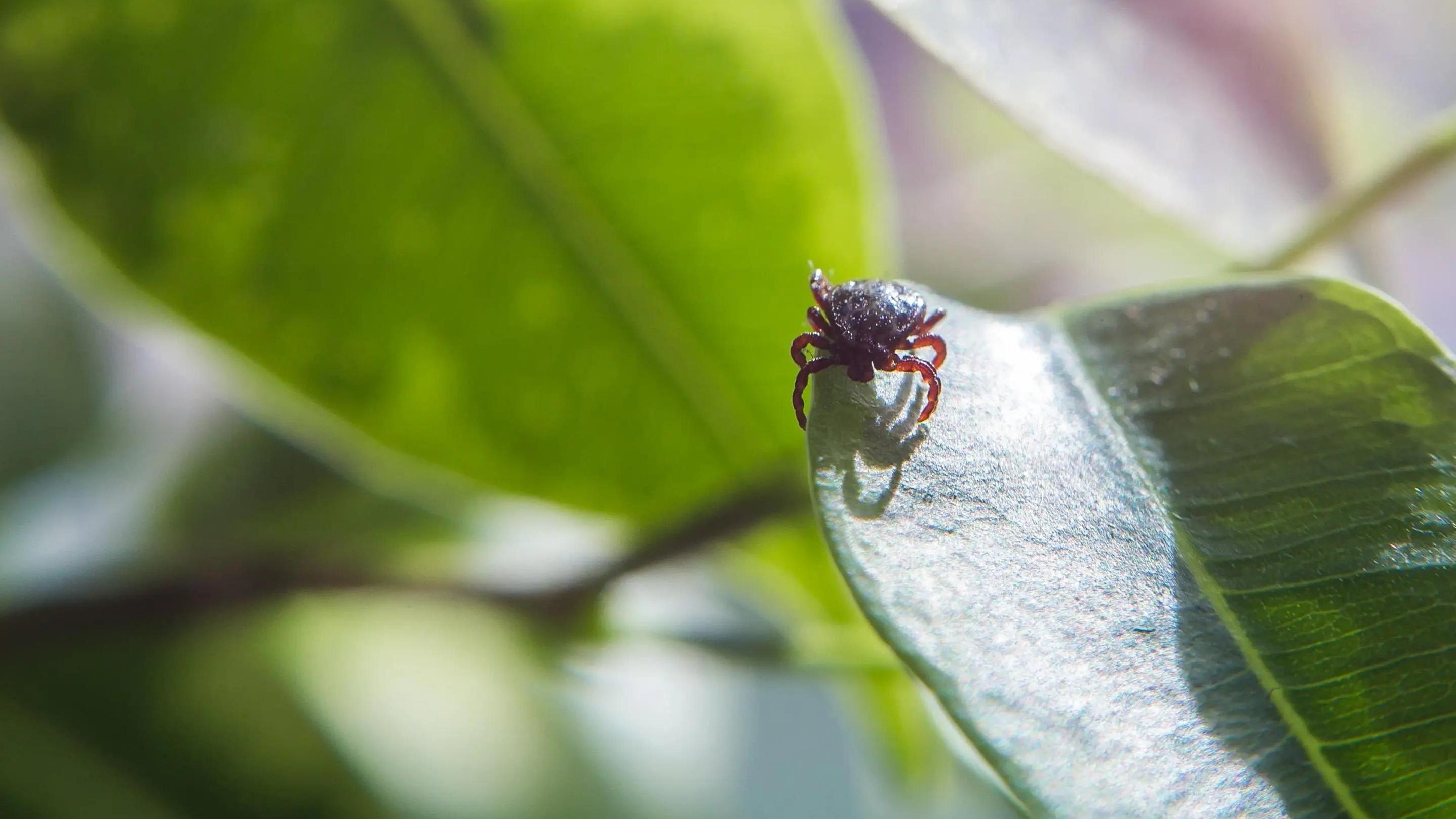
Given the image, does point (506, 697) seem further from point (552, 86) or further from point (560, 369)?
point (552, 86)

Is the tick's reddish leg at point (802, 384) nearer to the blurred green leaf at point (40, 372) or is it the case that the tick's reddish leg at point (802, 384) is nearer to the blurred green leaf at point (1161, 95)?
the blurred green leaf at point (1161, 95)

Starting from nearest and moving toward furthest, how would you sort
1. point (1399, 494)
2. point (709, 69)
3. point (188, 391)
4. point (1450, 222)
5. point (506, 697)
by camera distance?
point (1399, 494)
point (709, 69)
point (1450, 222)
point (506, 697)
point (188, 391)

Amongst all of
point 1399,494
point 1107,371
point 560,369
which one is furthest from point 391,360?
point 1399,494

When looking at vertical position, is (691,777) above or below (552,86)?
below

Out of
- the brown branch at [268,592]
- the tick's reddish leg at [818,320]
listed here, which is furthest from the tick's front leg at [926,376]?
the brown branch at [268,592]

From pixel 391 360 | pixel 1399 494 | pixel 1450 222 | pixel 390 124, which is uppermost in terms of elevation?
pixel 1450 222

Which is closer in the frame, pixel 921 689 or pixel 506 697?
pixel 921 689
